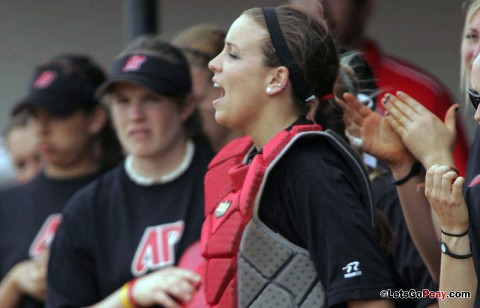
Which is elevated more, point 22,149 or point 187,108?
point 187,108

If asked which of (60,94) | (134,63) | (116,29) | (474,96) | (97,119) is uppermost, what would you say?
(474,96)

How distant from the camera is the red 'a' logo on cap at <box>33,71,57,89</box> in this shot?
181 inches

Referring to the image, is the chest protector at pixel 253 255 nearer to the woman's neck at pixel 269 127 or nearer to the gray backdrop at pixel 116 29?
the woman's neck at pixel 269 127

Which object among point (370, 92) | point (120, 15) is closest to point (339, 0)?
point (370, 92)

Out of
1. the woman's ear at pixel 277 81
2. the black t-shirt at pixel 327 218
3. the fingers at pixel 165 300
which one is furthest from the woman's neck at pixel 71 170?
the black t-shirt at pixel 327 218

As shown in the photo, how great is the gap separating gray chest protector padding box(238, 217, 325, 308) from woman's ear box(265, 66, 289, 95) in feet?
1.24

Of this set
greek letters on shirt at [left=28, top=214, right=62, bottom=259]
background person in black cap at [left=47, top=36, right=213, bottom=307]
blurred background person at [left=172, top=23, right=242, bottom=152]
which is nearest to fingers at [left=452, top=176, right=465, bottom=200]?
background person in black cap at [left=47, top=36, right=213, bottom=307]

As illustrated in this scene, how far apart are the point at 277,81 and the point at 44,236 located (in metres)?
1.81

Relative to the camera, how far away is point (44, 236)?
174 inches

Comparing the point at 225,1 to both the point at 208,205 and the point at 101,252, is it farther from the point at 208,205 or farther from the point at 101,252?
the point at 208,205

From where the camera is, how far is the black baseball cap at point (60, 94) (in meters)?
4.54

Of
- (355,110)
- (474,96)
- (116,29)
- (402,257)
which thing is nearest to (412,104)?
(355,110)

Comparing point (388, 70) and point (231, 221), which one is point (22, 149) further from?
point (231, 221)

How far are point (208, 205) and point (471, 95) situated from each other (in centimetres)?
81
